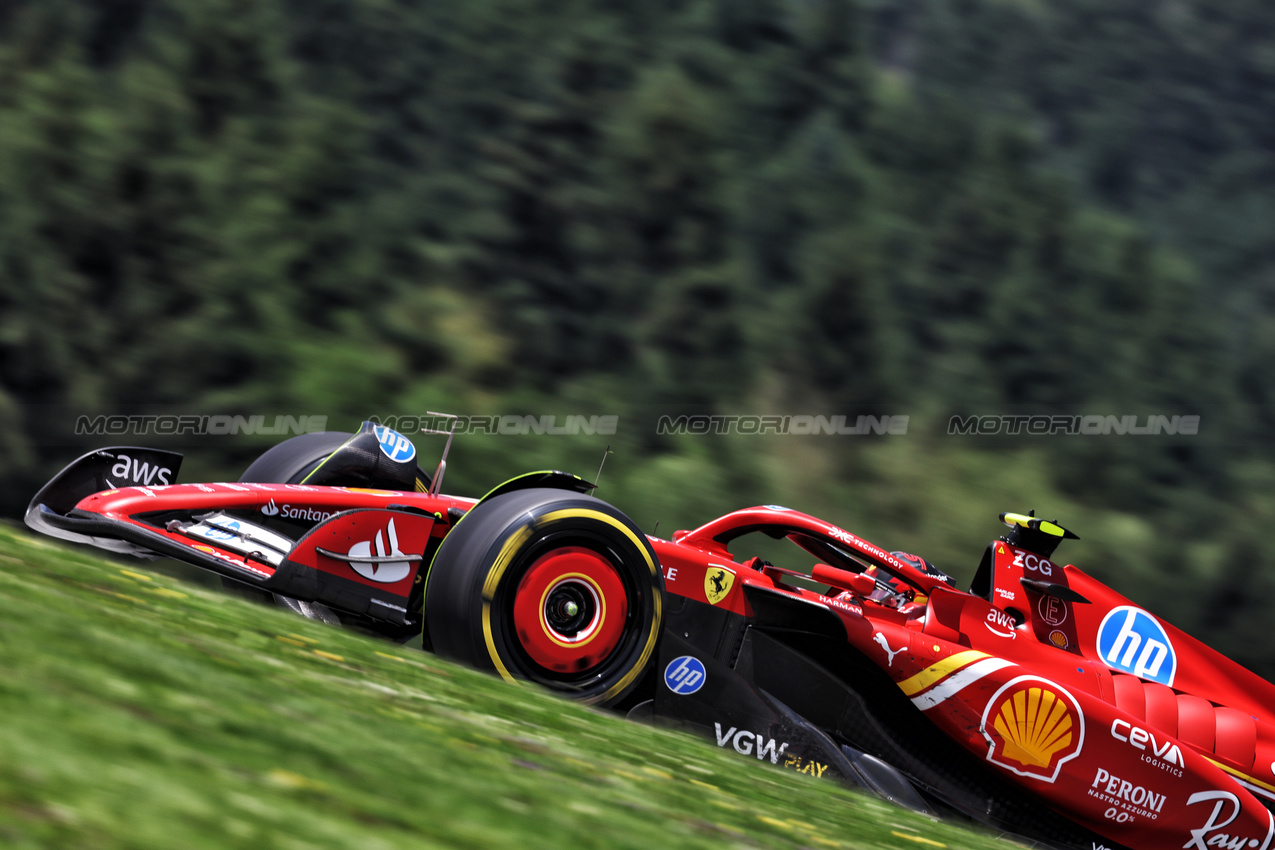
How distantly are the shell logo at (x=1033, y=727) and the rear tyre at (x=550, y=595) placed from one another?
1.65 m

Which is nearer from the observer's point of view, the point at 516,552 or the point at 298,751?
the point at 298,751

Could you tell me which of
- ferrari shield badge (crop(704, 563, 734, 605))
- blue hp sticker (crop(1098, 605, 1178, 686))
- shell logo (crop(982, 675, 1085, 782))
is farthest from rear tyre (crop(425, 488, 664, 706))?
blue hp sticker (crop(1098, 605, 1178, 686))

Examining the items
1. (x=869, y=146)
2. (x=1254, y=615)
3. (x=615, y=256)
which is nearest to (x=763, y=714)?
(x=1254, y=615)

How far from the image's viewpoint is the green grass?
2.00 meters

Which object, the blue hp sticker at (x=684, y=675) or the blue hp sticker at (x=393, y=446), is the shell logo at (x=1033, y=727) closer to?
the blue hp sticker at (x=684, y=675)

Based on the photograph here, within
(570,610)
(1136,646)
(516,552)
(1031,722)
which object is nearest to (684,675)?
(570,610)

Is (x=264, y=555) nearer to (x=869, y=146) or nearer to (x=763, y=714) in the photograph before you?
(x=763, y=714)

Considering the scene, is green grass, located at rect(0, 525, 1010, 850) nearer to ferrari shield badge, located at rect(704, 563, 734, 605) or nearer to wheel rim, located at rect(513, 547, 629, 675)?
wheel rim, located at rect(513, 547, 629, 675)

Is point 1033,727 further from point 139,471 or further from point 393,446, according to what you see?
→ point 139,471

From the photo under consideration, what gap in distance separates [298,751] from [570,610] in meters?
2.05

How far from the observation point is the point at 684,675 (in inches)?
187

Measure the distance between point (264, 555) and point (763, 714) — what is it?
2.08 meters

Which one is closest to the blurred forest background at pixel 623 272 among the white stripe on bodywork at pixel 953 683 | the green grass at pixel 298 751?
the white stripe on bodywork at pixel 953 683

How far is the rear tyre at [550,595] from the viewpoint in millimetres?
4270
